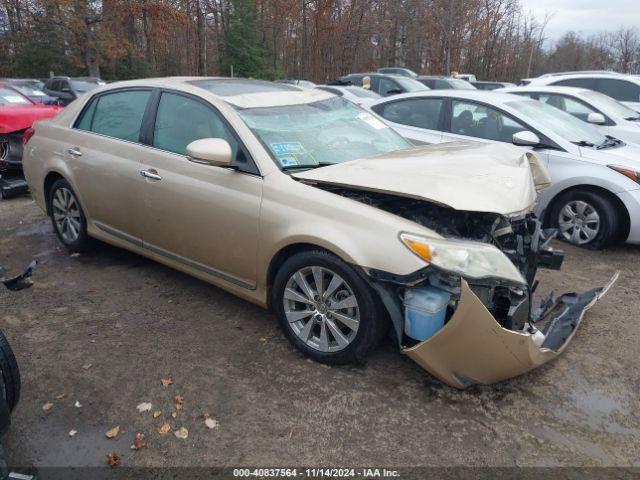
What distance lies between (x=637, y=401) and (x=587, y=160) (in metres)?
3.15

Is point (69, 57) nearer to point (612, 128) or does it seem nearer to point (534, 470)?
point (612, 128)

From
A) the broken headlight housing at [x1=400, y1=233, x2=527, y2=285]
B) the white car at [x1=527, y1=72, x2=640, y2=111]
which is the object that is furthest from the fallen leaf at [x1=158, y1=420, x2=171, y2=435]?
the white car at [x1=527, y1=72, x2=640, y2=111]

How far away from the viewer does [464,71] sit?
122ft

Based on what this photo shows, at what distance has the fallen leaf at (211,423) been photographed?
8.92 feet

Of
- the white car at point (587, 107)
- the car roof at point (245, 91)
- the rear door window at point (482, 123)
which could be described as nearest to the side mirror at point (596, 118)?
the white car at point (587, 107)

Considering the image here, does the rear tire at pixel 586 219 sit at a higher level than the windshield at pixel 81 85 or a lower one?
lower

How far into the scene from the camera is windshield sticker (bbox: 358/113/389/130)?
4.31 metres

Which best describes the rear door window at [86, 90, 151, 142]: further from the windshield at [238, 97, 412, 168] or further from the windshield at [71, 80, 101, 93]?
the windshield at [71, 80, 101, 93]

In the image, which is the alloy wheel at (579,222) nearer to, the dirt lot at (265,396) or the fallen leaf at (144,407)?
the dirt lot at (265,396)

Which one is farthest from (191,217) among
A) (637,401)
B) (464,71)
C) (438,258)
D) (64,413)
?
(464,71)

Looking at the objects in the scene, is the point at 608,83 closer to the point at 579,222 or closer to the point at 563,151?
the point at 563,151

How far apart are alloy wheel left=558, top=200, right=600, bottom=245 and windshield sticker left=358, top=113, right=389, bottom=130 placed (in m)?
2.42

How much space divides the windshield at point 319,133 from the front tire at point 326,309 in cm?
74

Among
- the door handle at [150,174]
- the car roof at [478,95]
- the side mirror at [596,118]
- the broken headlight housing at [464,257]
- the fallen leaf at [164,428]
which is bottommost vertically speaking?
the fallen leaf at [164,428]
